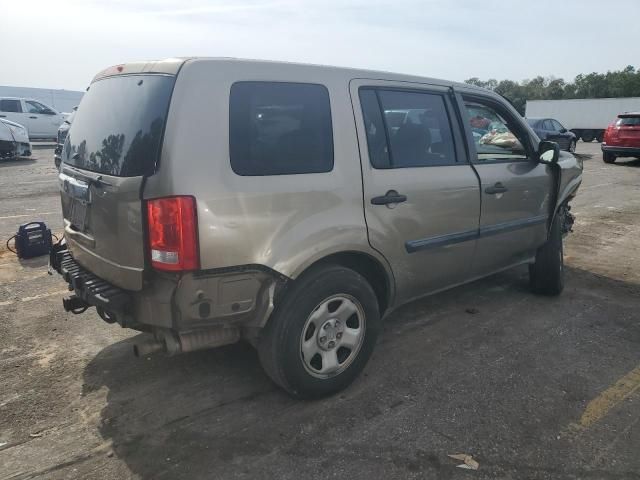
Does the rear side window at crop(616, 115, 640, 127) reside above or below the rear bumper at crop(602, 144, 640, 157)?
above

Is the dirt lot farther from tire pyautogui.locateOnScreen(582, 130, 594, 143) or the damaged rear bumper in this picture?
tire pyautogui.locateOnScreen(582, 130, 594, 143)

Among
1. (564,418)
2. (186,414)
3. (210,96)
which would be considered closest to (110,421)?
(186,414)

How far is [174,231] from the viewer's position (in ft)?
7.98

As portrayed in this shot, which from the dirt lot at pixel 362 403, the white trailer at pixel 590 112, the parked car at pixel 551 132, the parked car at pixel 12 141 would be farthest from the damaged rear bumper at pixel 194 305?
the white trailer at pixel 590 112

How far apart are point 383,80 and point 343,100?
45cm

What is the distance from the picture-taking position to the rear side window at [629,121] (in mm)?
Result: 16719

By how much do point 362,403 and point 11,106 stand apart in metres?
20.9

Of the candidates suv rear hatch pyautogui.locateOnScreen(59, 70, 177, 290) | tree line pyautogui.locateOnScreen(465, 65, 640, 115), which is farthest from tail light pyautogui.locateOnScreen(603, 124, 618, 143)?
tree line pyautogui.locateOnScreen(465, 65, 640, 115)

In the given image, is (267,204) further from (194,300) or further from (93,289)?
(93,289)

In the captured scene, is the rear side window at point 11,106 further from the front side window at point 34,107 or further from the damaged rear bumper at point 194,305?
the damaged rear bumper at point 194,305

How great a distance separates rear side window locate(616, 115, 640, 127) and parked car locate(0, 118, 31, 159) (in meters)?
18.9

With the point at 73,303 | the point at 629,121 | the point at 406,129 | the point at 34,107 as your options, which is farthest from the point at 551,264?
the point at 34,107

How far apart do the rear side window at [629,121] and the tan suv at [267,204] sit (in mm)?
16081

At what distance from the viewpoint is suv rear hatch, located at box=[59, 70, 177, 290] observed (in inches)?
99.3
